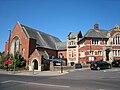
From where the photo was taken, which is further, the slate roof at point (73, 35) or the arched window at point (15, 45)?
the slate roof at point (73, 35)

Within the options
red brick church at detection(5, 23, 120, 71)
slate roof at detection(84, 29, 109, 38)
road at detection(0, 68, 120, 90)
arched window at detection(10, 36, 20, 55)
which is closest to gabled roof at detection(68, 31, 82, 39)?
red brick church at detection(5, 23, 120, 71)

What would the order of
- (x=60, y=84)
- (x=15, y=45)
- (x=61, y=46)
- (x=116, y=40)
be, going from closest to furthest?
(x=60, y=84)
(x=116, y=40)
(x=15, y=45)
(x=61, y=46)

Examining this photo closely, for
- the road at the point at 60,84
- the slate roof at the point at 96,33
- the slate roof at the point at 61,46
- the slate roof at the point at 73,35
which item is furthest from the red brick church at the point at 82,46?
the road at the point at 60,84

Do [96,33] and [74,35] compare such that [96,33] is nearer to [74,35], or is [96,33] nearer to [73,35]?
[74,35]

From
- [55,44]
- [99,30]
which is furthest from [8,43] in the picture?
[99,30]

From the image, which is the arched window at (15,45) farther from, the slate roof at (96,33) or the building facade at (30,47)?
the slate roof at (96,33)

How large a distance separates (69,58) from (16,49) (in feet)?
54.2

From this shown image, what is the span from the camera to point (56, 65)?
136 ft

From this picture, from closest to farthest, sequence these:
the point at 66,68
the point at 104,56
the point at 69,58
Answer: the point at 66,68 → the point at 104,56 → the point at 69,58

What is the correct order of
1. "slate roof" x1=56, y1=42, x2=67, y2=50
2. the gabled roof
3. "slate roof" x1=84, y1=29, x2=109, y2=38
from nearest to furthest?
"slate roof" x1=84, y1=29, x2=109, y2=38, the gabled roof, "slate roof" x1=56, y1=42, x2=67, y2=50

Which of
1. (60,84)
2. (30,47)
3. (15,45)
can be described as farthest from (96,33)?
(60,84)

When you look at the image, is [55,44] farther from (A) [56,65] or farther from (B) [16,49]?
(A) [56,65]

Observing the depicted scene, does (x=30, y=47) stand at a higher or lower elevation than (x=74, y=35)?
lower

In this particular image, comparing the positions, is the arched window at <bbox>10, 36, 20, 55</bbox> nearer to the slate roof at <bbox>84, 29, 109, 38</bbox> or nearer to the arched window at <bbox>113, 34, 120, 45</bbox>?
the slate roof at <bbox>84, 29, 109, 38</bbox>
